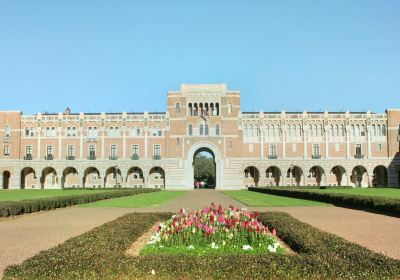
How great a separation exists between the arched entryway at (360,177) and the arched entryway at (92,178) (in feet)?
144

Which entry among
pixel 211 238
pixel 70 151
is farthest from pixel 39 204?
pixel 70 151

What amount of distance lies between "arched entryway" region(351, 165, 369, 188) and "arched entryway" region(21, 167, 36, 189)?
179ft

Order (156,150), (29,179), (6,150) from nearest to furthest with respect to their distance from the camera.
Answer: (6,150), (156,150), (29,179)

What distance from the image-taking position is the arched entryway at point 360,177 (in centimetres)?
7412

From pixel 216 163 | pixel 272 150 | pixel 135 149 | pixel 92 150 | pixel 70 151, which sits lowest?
pixel 216 163

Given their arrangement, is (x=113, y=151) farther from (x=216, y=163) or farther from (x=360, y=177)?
(x=360, y=177)

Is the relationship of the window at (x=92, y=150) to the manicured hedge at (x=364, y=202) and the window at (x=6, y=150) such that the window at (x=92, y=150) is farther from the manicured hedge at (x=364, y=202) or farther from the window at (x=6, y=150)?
the manicured hedge at (x=364, y=202)

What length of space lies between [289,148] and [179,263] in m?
67.0

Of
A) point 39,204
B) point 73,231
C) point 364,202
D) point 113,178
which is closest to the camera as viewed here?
point 73,231

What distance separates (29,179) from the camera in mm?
74250

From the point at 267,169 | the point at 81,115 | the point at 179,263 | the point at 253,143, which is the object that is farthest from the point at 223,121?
the point at 179,263

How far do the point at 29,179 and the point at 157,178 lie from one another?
2201 centimetres

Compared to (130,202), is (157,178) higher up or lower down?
higher up

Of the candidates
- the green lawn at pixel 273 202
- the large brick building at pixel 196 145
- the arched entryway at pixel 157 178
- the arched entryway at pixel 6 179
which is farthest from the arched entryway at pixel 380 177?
the arched entryway at pixel 6 179
